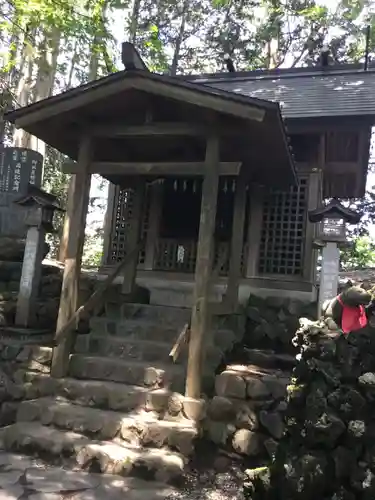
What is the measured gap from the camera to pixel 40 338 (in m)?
7.52

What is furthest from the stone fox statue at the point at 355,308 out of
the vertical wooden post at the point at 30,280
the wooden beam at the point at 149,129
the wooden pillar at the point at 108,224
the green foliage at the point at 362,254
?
the green foliage at the point at 362,254

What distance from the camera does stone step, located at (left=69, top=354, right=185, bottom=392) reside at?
6160 mm

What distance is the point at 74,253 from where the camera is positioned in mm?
6734

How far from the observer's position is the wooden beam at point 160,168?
20.3ft

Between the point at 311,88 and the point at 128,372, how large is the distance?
795 cm

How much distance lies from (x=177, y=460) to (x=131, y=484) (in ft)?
1.77

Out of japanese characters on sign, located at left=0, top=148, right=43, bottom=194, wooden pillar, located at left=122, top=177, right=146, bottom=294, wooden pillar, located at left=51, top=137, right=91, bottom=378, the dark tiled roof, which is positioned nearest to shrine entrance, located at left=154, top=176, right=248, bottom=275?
wooden pillar, located at left=122, top=177, right=146, bottom=294

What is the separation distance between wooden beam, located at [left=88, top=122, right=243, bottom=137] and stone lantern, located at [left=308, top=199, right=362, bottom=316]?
1674 mm

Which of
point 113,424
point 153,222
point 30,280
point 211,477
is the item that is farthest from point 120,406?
point 153,222

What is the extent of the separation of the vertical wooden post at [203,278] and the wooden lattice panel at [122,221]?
12.0 ft

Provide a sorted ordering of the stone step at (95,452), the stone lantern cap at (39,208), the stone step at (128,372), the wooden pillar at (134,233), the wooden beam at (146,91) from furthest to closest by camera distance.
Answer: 1. the wooden pillar at (134,233)
2. the stone lantern cap at (39,208)
3. the stone step at (128,372)
4. the wooden beam at (146,91)
5. the stone step at (95,452)

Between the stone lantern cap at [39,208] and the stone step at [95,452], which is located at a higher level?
the stone lantern cap at [39,208]

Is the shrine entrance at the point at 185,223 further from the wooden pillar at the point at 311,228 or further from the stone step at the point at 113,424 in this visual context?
the stone step at the point at 113,424

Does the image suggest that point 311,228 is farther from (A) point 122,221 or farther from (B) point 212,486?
(B) point 212,486
